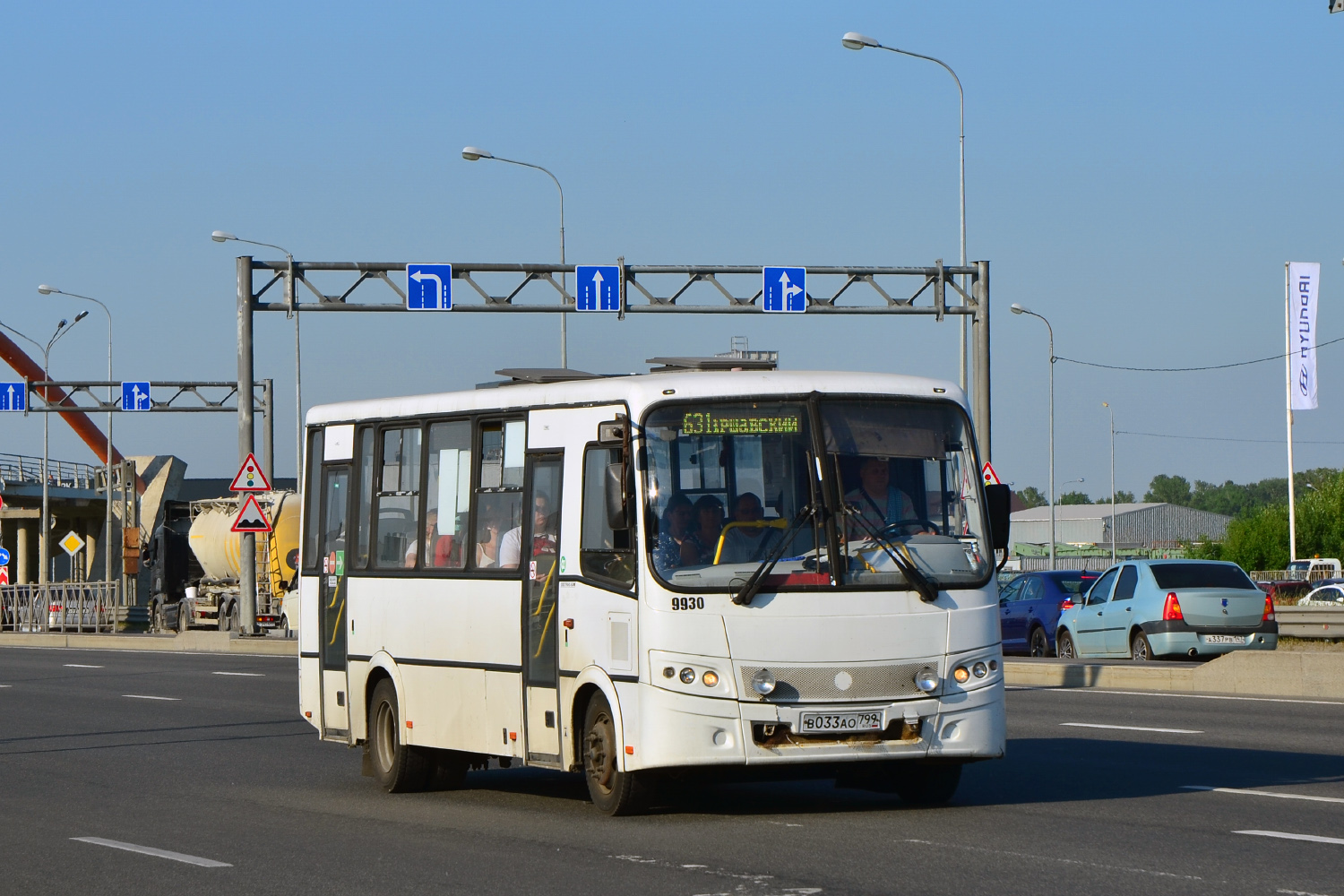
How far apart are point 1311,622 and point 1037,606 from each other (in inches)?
172

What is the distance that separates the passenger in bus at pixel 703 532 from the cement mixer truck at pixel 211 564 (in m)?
34.0

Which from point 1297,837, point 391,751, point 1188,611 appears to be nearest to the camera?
point 1297,837

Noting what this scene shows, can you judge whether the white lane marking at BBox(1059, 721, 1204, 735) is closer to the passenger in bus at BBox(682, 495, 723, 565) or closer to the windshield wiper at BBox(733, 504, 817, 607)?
the windshield wiper at BBox(733, 504, 817, 607)

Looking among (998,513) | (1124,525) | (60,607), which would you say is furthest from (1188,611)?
(1124,525)

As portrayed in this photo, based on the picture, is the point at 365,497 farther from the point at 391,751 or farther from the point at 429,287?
the point at 429,287

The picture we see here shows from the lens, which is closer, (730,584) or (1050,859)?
(1050,859)

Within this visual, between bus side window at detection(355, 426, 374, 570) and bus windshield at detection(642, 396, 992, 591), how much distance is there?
3.47 metres

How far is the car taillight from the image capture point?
26.0 meters

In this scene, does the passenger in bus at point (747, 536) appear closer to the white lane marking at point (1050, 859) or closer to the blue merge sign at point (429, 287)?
the white lane marking at point (1050, 859)

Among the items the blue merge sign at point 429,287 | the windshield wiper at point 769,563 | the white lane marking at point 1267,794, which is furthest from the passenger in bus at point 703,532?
the blue merge sign at point 429,287

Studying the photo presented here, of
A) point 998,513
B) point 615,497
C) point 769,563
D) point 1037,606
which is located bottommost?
point 1037,606

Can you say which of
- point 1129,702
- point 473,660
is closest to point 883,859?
point 473,660

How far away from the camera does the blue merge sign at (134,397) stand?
49.9m

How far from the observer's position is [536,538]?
474 inches
